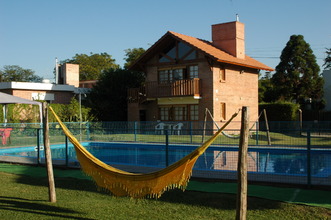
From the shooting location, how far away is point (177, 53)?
87.9 ft

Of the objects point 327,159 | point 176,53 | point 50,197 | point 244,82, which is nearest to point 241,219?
point 50,197

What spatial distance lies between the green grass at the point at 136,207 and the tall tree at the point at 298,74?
31242 millimetres

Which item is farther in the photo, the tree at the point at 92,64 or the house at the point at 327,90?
the tree at the point at 92,64

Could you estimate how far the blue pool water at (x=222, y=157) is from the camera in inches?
393

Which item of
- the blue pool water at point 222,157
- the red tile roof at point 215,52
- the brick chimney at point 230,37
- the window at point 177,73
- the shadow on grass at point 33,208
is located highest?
the brick chimney at point 230,37

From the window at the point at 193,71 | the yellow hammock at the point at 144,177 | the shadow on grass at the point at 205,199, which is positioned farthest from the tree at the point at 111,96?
the yellow hammock at the point at 144,177

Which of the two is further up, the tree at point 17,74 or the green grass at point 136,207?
the tree at point 17,74

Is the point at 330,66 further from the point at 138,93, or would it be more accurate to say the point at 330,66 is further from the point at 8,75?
the point at 8,75

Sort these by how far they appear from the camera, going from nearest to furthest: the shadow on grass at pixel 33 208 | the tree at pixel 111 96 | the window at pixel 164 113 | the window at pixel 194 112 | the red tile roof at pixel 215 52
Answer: the shadow on grass at pixel 33 208 → the red tile roof at pixel 215 52 → the window at pixel 194 112 → the window at pixel 164 113 → the tree at pixel 111 96

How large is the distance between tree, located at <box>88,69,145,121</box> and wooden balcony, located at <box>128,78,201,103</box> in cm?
242

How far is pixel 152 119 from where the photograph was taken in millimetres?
28281

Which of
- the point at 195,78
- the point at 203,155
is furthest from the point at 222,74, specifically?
the point at 203,155

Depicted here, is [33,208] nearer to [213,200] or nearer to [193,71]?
[213,200]

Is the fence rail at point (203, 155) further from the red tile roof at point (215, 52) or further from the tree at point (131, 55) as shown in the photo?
the tree at point (131, 55)
